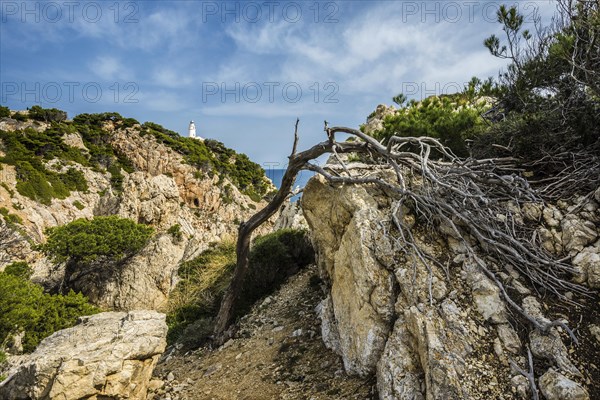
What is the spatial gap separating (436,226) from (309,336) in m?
3.41

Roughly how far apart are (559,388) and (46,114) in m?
55.9

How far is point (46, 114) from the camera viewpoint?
4462cm

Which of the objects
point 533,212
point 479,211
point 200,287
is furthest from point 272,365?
point 200,287

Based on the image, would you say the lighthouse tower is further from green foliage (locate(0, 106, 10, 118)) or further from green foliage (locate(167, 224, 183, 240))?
green foliage (locate(167, 224, 183, 240))

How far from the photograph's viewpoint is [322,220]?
650 cm

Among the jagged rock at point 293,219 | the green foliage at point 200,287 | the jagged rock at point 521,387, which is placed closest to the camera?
the jagged rock at point 521,387

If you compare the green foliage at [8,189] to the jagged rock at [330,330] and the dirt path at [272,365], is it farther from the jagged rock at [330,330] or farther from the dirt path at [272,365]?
the jagged rock at [330,330]

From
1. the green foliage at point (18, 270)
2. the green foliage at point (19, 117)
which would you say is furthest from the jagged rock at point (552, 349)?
the green foliage at point (19, 117)

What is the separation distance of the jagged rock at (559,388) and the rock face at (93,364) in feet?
19.1

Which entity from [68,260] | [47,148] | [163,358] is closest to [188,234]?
[68,260]

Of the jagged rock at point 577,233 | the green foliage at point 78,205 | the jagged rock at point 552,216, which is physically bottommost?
the jagged rock at point 577,233

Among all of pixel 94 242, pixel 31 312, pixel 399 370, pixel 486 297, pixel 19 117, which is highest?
pixel 19 117

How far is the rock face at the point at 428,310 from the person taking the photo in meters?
3.41

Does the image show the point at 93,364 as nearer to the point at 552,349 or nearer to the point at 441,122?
the point at 552,349
